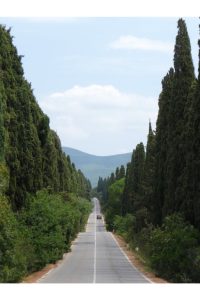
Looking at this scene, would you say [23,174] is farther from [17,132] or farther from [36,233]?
[36,233]

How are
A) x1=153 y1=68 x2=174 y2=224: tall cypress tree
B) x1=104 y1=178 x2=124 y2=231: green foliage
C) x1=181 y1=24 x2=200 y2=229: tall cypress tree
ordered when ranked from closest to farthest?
x1=181 y1=24 x2=200 y2=229: tall cypress tree
x1=153 y1=68 x2=174 y2=224: tall cypress tree
x1=104 y1=178 x2=124 y2=231: green foliage

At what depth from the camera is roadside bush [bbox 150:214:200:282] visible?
2500 centimetres

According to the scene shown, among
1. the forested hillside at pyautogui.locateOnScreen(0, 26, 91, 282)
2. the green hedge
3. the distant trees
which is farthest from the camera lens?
the distant trees

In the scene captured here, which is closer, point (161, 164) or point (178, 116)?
point (178, 116)

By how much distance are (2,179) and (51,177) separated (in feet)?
80.4

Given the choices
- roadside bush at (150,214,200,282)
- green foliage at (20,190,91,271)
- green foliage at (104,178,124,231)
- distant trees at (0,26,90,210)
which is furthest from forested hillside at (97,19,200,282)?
green foliage at (104,178,124,231)

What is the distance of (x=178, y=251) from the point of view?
26750mm

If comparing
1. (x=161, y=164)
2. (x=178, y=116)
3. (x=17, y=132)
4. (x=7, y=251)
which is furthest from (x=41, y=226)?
(x=7, y=251)

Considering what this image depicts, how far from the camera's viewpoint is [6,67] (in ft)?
105

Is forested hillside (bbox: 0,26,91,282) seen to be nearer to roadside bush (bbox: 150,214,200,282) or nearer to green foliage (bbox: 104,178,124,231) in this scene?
roadside bush (bbox: 150,214,200,282)

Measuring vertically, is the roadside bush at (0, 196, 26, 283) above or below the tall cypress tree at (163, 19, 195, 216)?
below
